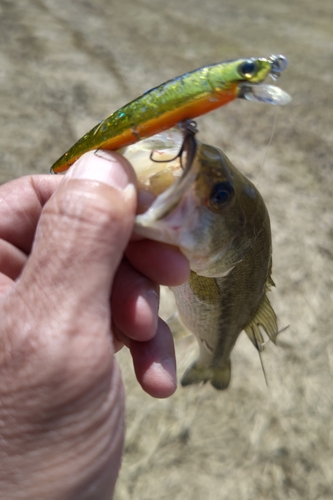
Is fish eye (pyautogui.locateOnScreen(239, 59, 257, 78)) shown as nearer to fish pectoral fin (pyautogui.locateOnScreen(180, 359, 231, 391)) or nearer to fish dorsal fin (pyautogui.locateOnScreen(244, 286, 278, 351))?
fish dorsal fin (pyautogui.locateOnScreen(244, 286, 278, 351))

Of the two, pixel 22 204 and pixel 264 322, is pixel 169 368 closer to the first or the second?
pixel 264 322

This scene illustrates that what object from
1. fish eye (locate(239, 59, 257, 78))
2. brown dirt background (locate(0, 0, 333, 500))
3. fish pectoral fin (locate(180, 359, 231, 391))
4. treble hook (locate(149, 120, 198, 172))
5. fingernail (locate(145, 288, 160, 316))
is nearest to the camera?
fish eye (locate(239, 59, 257, 78))

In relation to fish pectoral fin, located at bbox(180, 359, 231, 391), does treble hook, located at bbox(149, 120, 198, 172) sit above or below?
above

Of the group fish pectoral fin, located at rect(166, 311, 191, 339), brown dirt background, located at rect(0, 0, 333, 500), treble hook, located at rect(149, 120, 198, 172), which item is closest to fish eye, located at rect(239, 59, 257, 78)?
treble hook, located at rect(149, 120, 198, 172)

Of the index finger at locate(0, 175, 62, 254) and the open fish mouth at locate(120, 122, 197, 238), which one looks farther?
the index finger at locate(0, 175, 62, 254)

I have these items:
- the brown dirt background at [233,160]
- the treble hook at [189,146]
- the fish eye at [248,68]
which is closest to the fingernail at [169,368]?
the treble hook at [189,146]

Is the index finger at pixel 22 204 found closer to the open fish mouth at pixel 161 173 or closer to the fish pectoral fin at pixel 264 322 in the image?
the open fish mouth at pixel 161 173

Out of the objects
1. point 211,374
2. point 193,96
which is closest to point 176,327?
point 211,374

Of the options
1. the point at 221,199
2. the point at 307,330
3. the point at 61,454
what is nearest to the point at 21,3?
the point at 307,330
